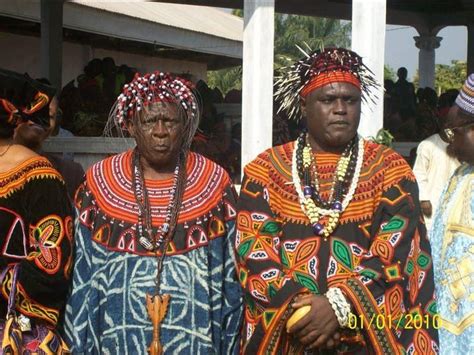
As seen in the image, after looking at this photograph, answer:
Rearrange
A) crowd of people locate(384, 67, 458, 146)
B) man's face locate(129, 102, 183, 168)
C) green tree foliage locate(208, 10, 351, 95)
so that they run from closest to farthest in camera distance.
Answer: man's face locate(129, 102, 183, 168) → crowd of people locate(384, 67, 458, 146) → green tree foliage locate(208, 10, 351, 95)

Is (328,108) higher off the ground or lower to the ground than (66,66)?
lower

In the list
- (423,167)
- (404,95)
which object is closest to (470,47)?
(404,95)

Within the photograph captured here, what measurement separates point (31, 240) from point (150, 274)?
54cm

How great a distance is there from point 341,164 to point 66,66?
12911mm

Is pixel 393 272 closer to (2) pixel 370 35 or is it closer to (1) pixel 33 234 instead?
(1) pixel 33 234

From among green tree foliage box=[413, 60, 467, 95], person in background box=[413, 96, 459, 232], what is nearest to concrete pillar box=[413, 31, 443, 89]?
person in background box=[413, 96, 459, 232]

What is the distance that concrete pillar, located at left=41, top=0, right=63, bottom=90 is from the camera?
39.1 feet

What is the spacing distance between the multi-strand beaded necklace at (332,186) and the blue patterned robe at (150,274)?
0.46 meters

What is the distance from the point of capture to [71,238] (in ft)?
13.8

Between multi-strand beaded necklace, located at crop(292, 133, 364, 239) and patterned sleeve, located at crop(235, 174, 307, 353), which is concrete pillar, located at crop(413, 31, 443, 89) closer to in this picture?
multi-strand beaded necklace, located at crop(292, 133, 364, 239)

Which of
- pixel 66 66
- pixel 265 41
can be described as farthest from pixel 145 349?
pixel 66 66

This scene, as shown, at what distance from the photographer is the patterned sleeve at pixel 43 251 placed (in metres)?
4.06

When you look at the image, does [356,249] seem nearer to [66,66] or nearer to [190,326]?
[190,326]

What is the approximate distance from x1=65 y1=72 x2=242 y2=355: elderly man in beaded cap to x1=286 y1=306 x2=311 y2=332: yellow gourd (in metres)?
0.56
